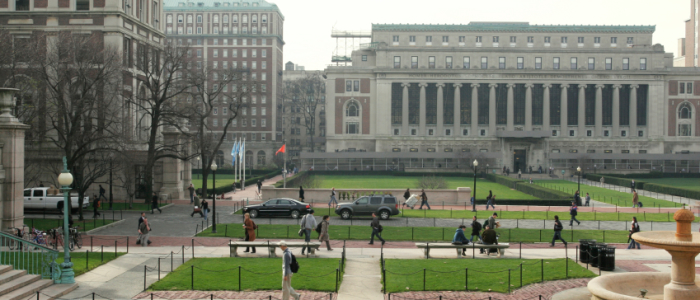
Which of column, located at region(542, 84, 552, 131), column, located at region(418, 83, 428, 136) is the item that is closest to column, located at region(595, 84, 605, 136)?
column, located at region(542, 84, 552, 131)

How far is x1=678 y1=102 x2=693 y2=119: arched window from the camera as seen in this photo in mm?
106688

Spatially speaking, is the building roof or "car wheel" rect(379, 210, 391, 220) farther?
the building roof

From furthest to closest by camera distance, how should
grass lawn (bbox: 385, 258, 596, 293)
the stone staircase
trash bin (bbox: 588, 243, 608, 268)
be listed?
trash bin (bbox: 588, 243, 608, 268) < grass lawn (bbox: 385, 258, 596, 293) < the stone staircase

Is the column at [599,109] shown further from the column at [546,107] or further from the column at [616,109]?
the column at [546,107]

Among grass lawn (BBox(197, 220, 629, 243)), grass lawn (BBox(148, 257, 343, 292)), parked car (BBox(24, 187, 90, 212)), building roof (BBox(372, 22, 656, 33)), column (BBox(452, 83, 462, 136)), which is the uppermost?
building roof (BBox(372, 22, 656, 33))

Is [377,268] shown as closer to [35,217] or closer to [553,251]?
[553,251]

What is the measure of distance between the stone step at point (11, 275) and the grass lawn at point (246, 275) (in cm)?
398

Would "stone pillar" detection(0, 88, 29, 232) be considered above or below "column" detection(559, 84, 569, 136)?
below

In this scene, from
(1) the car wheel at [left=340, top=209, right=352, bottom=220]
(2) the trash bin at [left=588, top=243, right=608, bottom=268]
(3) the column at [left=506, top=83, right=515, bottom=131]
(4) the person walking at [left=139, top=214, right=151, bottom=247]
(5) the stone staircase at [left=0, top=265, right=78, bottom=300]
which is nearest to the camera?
(5) the stone staircase at [left=0, top=265, right=78, bottom=300]

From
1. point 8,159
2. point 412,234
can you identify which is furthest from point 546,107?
point 8,159

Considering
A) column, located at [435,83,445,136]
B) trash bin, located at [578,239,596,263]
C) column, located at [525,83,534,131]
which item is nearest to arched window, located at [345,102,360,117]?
column, located at [435,83,445,136]

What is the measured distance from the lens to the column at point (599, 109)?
10638cm

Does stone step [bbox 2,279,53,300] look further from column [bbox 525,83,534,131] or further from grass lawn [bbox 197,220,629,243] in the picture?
column [bbox 525,83,534,131]

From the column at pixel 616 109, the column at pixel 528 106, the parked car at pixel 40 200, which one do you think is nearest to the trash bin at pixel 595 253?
the parked car at pixel 40 200
